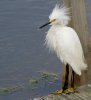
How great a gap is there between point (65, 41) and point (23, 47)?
400 cm

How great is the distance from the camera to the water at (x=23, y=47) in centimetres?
862

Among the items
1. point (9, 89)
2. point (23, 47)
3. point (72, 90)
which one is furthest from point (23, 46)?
point (72, 90)

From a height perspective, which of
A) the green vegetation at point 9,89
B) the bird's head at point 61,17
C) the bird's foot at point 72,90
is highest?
the bird's head at point 61,17

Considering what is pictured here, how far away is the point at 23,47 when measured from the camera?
954 cm

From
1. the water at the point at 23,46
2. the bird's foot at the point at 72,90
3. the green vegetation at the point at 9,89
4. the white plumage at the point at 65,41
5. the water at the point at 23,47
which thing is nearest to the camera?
the white plumage at the point at 65,41

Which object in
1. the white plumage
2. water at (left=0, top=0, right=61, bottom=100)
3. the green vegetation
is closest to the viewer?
the white plumage

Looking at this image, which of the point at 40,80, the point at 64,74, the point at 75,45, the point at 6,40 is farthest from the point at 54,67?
the point at 75,45

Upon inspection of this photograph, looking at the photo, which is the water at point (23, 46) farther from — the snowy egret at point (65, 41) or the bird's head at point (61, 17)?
the bird's head at point (61, 17)

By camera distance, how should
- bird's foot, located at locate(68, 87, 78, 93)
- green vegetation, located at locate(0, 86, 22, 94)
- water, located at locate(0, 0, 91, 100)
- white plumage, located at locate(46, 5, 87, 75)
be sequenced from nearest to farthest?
white plumage, located at locate(46, 5, 87, 75), bird's foot, located at locate(68, 87, 78, 93), green vegetation, located at locate(0, 86, 22, 94), water, located at locate(0, 0, 91, 100)

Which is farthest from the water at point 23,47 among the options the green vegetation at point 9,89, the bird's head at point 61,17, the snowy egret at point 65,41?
the bird's head at point 61,17

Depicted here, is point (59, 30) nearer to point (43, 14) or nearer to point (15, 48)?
point (15, 48)

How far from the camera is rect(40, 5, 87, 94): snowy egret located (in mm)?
5550

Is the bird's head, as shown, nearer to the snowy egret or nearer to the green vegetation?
the snowy egret

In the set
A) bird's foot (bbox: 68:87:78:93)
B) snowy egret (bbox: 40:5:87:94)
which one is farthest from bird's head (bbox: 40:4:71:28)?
bird's foot (bbox: 68:87:78:93)
